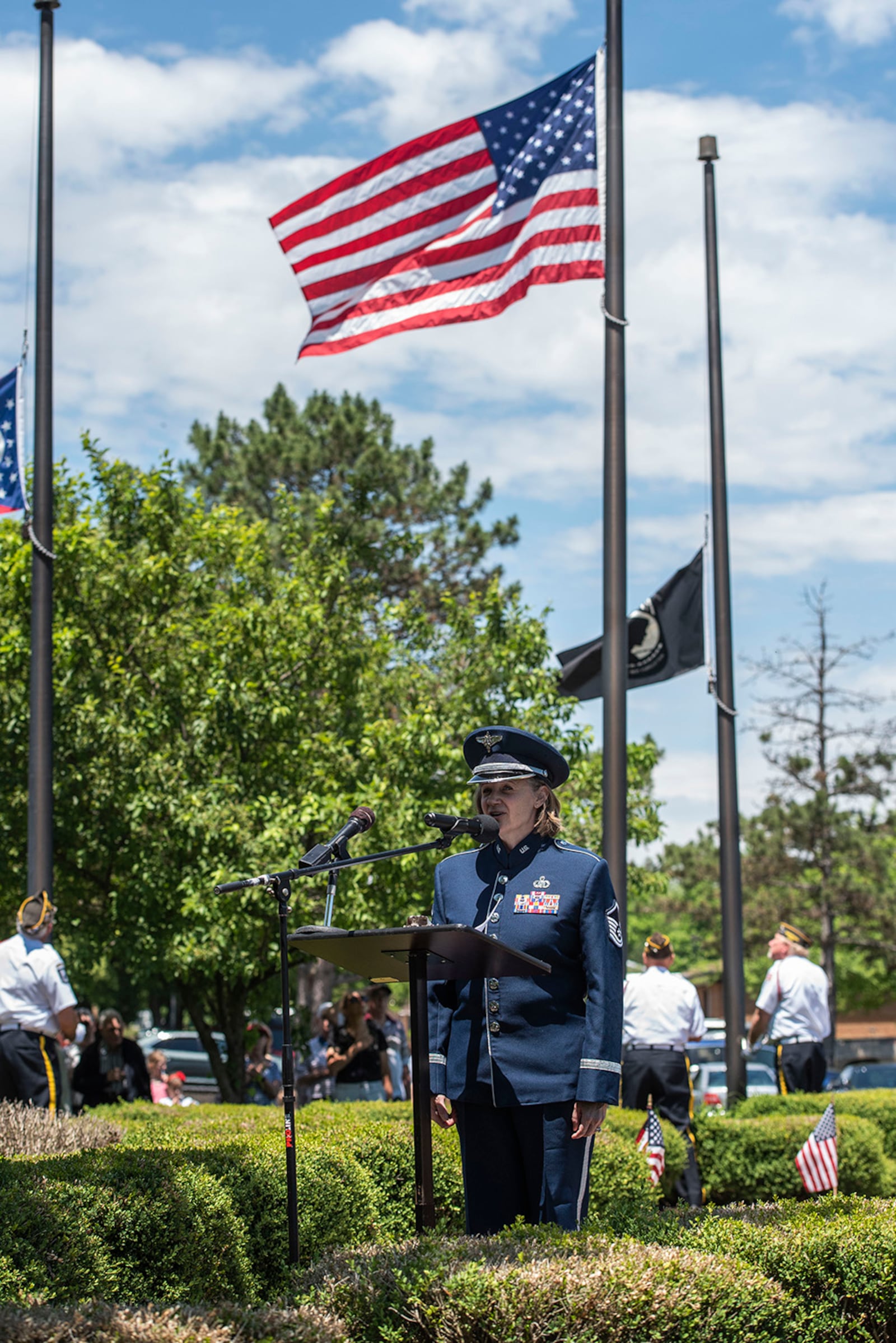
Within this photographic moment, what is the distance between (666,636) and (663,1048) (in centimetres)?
390

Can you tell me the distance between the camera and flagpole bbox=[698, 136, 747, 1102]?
531 inches

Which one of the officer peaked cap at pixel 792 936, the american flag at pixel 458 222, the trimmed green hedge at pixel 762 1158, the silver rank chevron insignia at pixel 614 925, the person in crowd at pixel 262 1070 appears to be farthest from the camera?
the person in crowd at pixel 262 1070

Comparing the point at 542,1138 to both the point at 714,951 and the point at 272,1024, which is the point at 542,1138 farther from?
the point at 714,951

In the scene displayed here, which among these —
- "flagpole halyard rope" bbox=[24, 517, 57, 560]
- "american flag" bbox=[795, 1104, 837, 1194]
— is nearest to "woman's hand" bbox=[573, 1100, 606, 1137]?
"american flag" bbox=[795, 1104, 837, 1194]

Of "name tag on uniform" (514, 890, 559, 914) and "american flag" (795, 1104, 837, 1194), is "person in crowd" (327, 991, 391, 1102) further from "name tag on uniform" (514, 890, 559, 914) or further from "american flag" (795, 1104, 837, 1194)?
"name tag on uniform" (514, 890, 559, 914)

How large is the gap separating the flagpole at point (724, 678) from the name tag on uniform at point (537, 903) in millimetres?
8812

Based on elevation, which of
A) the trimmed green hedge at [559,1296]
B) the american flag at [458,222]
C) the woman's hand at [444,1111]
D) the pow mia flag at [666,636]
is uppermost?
the american flag at [458,222]

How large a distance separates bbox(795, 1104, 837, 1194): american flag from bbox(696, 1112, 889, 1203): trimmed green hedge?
1.96m

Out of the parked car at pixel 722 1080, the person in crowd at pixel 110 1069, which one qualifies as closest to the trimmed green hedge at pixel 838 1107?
the person in crowd at pixel 110 1069

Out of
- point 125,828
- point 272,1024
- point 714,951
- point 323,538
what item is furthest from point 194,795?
point 714,951

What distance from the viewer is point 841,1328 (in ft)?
12.7

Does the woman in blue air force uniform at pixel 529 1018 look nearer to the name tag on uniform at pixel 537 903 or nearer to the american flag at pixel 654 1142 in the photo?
the name tag on uniform at pixel 537 903

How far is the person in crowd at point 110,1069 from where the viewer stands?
526 inches

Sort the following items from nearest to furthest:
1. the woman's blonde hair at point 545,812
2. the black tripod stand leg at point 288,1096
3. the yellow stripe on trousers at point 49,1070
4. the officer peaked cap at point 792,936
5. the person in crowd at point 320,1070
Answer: the black tripod stand leg at point 288,1096, the woman's blonde hair at point 545,812, the yellow stripe on trousers at point 49,1070, the officer peaked cap at point 792,936, the person in crowd at point 320,1070
